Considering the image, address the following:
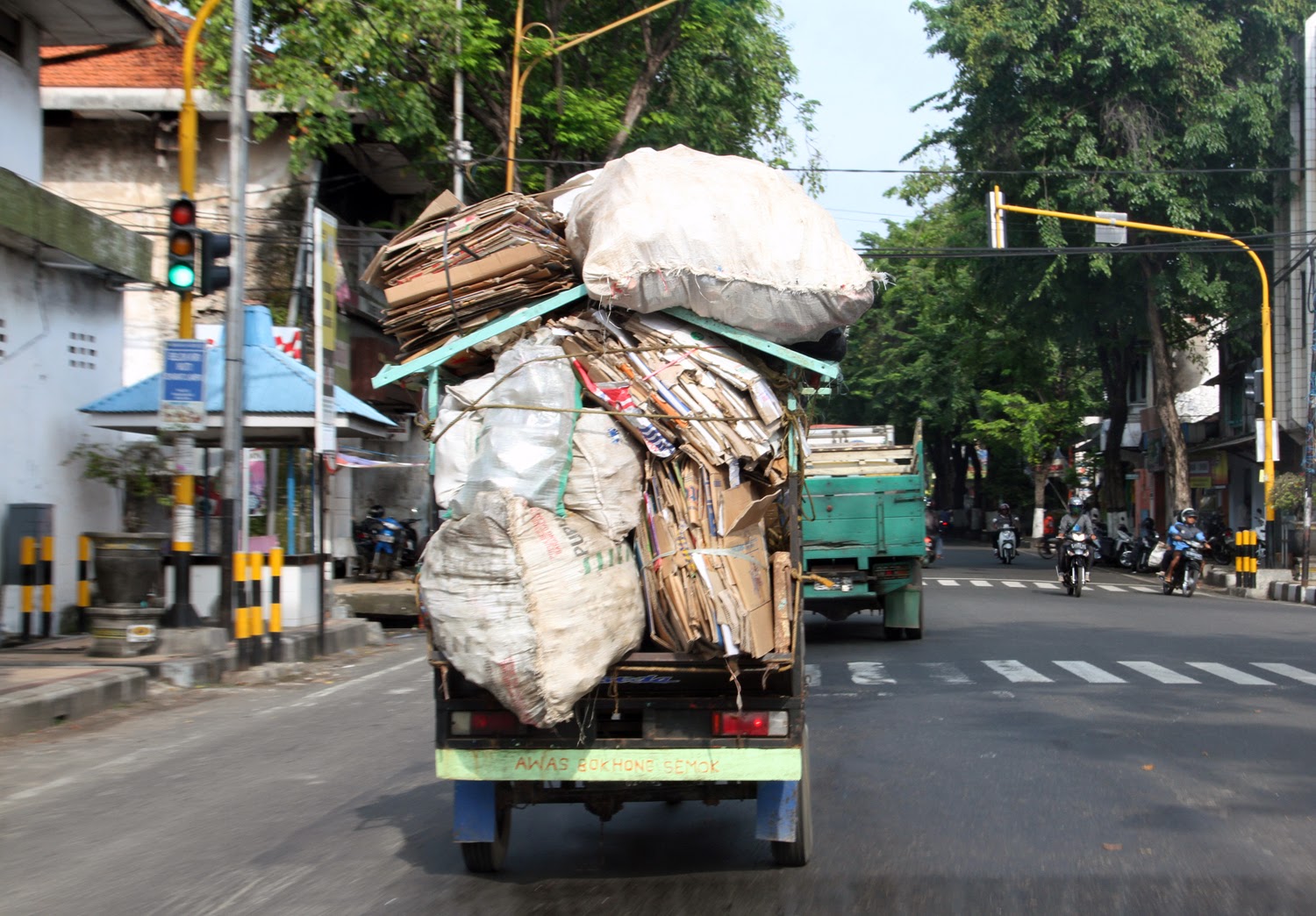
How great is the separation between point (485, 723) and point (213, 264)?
8.72m

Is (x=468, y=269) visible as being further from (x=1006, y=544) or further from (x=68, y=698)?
(x=1006, y=544)

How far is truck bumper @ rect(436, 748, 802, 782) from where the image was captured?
526cm

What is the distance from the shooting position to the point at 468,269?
574cm

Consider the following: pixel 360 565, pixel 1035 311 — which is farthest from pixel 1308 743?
pixel 1035 311

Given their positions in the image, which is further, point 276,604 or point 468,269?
point 276,604

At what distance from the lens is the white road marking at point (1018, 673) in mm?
12094

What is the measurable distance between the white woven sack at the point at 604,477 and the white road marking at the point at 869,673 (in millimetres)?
7421

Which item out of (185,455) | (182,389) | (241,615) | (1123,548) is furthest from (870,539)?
(1123,548)

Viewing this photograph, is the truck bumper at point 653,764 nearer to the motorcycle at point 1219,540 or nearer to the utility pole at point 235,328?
the utility pole at point 235,328

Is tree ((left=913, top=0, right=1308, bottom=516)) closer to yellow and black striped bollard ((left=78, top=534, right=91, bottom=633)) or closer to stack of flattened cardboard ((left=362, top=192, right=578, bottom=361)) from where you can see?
yellow and black striped bollard ((left=78, top=534, right=91, bottom=633))

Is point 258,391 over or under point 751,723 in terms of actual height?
over

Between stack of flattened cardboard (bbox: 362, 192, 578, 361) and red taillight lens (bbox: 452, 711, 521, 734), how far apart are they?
157 cm

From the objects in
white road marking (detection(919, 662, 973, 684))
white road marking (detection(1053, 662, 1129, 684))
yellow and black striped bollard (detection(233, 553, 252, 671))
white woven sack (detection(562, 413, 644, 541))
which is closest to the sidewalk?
yellow and black striped bollard (detection(233, 553, 252, 671))

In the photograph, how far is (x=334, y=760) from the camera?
8.88 m
